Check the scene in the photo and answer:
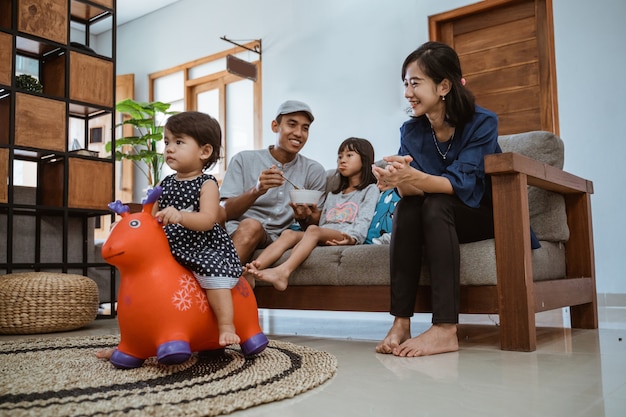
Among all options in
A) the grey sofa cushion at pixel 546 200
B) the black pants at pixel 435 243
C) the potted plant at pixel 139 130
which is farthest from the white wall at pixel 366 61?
the black pants at pixel 435 243

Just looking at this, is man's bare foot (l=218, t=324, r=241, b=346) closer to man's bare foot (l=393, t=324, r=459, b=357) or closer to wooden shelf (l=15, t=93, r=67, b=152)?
man's bare foot (l=393, t=324, r=459, b=357)

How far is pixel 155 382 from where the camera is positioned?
1185mm

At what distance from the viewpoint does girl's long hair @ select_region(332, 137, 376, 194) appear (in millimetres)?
2434

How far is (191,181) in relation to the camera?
5.01ft

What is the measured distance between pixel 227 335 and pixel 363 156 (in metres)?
1.30

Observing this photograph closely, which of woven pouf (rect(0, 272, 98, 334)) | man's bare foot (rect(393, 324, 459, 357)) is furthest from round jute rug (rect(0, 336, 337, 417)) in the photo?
woven pouf (rect(0, 272, 98, 334))

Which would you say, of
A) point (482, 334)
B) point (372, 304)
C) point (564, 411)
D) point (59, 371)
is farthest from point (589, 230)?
point (59, 371)

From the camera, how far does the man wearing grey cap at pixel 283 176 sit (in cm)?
232

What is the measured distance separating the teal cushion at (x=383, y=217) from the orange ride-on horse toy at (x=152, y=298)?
3.31 ft

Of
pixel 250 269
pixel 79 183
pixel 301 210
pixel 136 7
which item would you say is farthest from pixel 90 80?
pixel 136 7

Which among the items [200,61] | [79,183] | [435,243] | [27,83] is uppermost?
[200,61]

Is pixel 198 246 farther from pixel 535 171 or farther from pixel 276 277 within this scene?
pixel 535 171

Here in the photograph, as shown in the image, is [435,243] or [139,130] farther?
[139,130]

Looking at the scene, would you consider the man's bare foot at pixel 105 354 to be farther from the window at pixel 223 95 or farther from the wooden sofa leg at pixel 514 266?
the window at pixel 223 95
